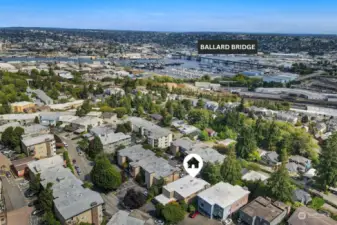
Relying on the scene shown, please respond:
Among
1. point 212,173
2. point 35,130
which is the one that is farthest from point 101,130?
point 212,173

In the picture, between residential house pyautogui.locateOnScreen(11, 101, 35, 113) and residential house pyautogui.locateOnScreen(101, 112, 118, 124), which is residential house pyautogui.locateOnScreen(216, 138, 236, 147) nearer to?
residential house pyautogui.locateOnScreen(101, 112, 118, 124)

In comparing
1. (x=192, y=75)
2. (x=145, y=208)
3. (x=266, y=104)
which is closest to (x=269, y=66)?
(x=192, y=75)

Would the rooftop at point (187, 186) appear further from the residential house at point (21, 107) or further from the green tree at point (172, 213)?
the residential house at point (21, 107)

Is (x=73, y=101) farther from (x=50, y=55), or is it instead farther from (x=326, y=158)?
(x=50, y=55)

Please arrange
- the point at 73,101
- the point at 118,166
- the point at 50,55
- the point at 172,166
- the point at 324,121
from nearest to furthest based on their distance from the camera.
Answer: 1. the point at 172,166
2. the point at 118,166
3. the point at 324,121
4. the point at 73,101
5. the point at 50,55

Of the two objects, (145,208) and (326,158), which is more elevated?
(326,158)
